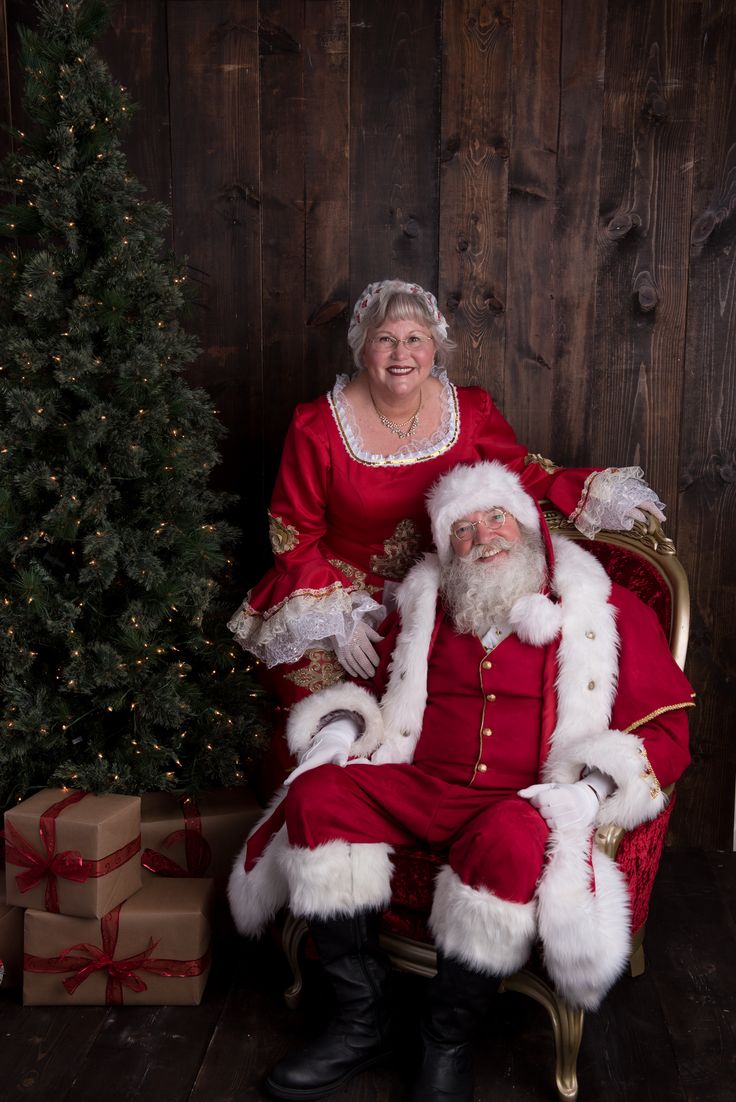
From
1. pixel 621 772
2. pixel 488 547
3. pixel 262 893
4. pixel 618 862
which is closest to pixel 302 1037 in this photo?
pixel 262 893

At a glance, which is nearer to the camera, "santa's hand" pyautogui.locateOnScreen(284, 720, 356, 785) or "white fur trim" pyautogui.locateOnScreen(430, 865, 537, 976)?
"white fur trim" pyautogui.locateOnScreen(430, 865, 537, 976)

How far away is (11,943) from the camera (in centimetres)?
231

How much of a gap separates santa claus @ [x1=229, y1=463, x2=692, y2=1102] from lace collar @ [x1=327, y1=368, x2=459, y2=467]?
22 cm

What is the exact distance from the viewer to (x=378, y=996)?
202 cm

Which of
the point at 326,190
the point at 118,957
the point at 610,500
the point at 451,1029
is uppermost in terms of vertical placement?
the point at 326,190

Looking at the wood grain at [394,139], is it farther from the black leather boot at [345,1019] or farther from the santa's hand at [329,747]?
the black leather boot at [345,1019]

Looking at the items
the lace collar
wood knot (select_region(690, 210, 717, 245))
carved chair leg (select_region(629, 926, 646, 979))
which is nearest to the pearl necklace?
the lace collar

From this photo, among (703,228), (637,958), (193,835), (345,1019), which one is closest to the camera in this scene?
(345,1019)

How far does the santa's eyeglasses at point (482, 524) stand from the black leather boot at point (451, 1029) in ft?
3.07

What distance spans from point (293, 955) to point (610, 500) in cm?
140

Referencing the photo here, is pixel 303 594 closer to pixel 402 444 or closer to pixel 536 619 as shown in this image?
pixel 402 444

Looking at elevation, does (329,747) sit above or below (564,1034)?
above

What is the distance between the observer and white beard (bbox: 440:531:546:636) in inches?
87.1

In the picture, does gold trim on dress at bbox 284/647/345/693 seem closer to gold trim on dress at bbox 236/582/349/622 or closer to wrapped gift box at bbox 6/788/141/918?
gold trim on dress at bbox 236/582/349/622
